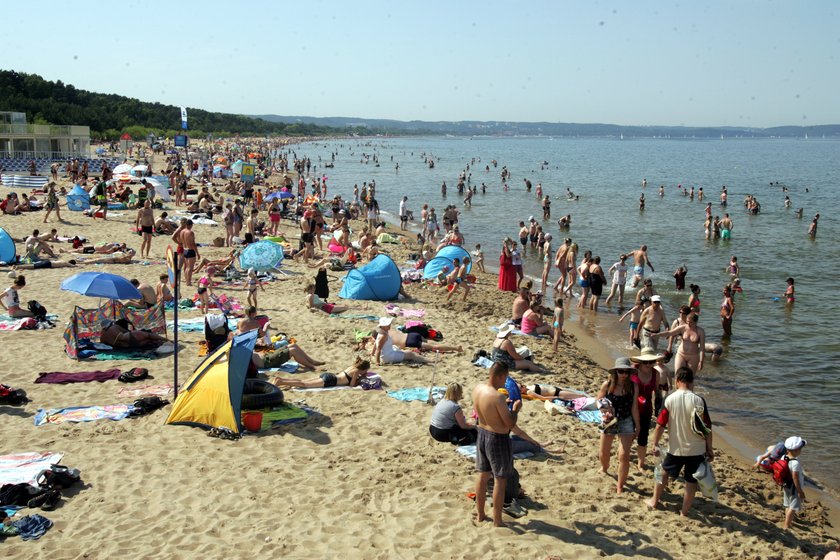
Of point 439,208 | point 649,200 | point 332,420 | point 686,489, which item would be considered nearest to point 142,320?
point 332,420

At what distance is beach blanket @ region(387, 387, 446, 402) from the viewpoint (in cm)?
868

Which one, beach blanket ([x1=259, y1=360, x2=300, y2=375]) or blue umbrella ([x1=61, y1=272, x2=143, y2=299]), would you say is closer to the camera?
beach blanket ([x1=259, y1=360, x2=300, y2=375])

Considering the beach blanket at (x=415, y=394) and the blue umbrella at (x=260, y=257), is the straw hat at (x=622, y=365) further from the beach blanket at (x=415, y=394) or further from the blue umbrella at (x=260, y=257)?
the blue umbrella at (x=260, y=257)

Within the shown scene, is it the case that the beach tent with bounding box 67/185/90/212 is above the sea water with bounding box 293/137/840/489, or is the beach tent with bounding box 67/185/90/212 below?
above

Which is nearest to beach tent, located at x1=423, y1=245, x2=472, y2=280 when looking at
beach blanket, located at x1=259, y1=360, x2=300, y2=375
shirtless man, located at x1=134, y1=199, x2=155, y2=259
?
shirtless man, located at x1=134, y1=199, x2=155, y2=259

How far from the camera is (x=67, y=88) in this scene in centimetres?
7269

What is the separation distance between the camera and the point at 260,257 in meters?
15.8

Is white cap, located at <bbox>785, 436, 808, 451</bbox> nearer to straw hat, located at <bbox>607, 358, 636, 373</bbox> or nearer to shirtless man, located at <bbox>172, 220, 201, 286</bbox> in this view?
straw hat, located at <bbox>607, 358, 636, 373</bbox>

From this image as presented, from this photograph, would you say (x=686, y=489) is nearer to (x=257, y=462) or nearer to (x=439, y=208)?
(x=257, y=462)

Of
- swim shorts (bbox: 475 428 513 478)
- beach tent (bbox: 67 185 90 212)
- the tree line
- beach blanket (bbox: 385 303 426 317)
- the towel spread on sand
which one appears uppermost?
the tree line

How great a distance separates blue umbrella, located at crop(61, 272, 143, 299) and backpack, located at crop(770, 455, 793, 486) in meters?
8.72

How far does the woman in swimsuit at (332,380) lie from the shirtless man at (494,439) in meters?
3.48

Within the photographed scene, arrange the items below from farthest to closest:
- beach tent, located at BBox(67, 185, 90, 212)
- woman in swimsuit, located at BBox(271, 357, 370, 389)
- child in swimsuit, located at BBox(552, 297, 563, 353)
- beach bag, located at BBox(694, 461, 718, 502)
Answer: beach tent, located at BBox(67, 185, 90, 212) → child in swimsuit, located at BBox(552, 297, 563, 353) → woman in swimsuit, located at BBox(271, 357, 370, 389) → beach bag, located at BBox(694, 461, 718, 502)

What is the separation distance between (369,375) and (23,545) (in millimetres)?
4788
